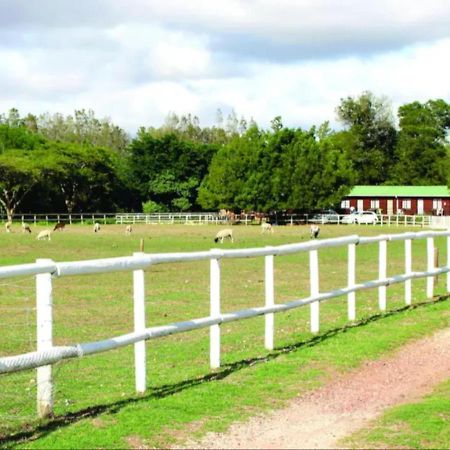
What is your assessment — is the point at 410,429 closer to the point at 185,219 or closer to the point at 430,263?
the point at 430,263

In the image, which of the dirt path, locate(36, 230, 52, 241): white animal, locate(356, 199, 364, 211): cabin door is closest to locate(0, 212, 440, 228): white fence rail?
locate(356, 199, 364, 211): cabin door

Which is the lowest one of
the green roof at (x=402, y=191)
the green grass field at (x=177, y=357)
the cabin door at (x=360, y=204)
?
the green grass field at (x=177, y=357)

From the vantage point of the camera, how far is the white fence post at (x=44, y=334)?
7426mm

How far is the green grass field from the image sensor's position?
24.4 feet

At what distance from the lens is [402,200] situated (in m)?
115

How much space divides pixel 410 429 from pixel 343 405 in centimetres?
117

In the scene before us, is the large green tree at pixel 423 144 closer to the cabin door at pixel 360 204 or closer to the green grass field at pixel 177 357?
the cabin door at pixel 360 204

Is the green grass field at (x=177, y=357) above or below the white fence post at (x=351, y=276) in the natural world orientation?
below

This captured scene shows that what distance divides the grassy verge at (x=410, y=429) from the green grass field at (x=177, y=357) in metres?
1.18

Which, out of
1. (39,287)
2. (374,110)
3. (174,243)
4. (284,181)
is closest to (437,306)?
(39,287)

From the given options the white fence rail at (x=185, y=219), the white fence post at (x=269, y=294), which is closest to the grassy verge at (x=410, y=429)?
the white fence post at (x=269, y=294)

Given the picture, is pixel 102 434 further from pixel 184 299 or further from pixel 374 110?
pixel 374 110

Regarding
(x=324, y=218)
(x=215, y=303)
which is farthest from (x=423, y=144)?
(x=215, y=303)

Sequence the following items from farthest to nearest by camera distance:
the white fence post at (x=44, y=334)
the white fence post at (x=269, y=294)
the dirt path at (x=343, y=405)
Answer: the white fence post at (x=269, y=294), the white fence post at (x=44, y=334), the dirt path at (x=343, y=405)
